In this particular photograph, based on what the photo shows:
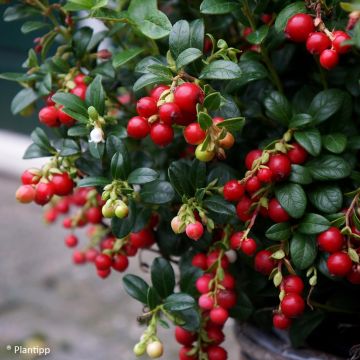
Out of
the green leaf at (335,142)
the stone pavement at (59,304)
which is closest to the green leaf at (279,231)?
the green leaf at (335,142)

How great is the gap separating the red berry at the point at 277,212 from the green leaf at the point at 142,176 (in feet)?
0.47

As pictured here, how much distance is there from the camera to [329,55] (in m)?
0.65

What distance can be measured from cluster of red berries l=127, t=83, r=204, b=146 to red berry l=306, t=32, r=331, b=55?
130 millimetres

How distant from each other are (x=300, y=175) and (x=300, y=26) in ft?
0.56

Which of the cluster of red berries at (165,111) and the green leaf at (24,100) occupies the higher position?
the cluster of red berries at (165,111)

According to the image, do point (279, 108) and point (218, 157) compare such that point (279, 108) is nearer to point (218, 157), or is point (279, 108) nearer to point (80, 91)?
point (218, 157)

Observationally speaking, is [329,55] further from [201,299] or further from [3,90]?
[3,90]

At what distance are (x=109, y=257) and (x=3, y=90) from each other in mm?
2179

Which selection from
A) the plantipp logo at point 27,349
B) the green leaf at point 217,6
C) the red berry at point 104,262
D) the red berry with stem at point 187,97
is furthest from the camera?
the plantipp logo at point 27,349

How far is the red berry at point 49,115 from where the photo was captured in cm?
79

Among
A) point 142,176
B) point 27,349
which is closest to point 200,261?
point 142,176

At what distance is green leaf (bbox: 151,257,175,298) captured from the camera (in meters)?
0.81

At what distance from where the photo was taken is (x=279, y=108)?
0.78m

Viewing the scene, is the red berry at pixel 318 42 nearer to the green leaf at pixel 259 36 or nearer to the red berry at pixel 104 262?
the green leaf at pixel 259 36
